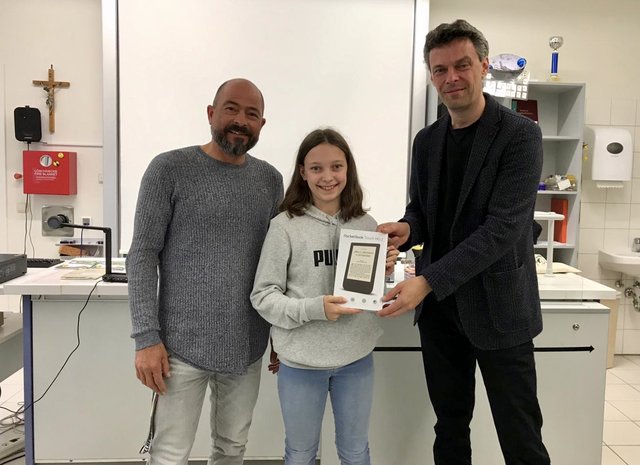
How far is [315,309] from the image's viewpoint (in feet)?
4.08

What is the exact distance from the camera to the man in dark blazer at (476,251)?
Answer: 133 centimetres

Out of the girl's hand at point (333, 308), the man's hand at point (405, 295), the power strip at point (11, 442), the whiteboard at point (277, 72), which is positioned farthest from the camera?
the whiteboard at point (277, 72)

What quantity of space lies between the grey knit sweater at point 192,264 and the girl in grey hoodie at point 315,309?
0.10 metres

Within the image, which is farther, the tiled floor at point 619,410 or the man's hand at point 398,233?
the tiled floor at point 619,410

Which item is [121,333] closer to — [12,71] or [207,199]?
[207,199]

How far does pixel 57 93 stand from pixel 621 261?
4.31m

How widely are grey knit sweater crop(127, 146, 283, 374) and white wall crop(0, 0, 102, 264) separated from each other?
2489 mm

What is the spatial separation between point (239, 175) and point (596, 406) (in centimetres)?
171

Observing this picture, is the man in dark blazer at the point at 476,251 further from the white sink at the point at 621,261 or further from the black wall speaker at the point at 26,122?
the black wall speaker at the point at 26,122

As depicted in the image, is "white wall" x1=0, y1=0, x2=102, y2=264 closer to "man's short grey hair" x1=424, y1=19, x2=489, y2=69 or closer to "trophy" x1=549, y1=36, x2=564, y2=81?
"man's short grey hair" x1=424, y1=19, x2=489, y2=69

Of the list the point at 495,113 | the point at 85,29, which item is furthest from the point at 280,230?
the point at 85,29

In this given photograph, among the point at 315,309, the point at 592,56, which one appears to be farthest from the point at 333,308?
the point at 592,56

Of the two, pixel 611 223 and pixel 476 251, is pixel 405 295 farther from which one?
pixel 611 223

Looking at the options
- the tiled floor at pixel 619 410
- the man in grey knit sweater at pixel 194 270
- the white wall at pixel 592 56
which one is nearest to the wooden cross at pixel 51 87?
the tiled floor at pixel 619 410
